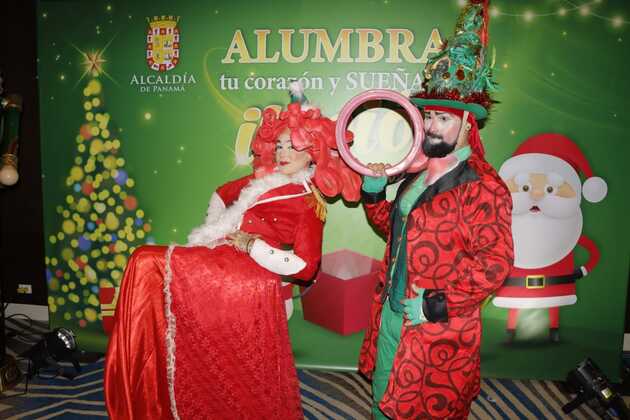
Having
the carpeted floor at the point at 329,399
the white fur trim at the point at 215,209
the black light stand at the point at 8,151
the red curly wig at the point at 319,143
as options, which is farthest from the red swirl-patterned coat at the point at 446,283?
the black light stand at the point at 8,151

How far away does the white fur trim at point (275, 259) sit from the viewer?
2137 millimetres

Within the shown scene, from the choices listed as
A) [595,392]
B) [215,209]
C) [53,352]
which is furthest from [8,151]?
[595,392]

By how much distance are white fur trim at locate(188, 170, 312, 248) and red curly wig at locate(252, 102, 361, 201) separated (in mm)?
132

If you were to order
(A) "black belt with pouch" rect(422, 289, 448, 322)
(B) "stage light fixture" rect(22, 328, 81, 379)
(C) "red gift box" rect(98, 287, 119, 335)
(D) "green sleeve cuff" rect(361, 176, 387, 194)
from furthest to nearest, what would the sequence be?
1. (C) "red gift box" rect(98, 287, 119, 335)
2. (B) "stage light fixture" rect(22, 328, 81, 379)
3. (D) "green sleeve cuff" rect(361, 176, 387, 194)
4. (A) "black belt with pouch" rect(422, 289, 448, 322)

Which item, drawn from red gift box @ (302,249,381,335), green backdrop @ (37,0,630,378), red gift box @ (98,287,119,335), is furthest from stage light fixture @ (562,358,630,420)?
red gift box @ (98,287,119,335)

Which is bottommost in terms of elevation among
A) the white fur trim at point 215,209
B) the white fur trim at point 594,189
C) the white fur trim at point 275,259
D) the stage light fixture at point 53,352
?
the stage light fixture at point 53,352

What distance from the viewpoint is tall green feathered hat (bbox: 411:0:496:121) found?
1836mm

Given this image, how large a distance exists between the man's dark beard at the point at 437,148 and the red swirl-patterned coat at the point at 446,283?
0.08 metres

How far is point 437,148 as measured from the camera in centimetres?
193

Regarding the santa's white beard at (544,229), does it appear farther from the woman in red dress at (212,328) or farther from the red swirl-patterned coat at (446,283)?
the woman in red dress at (212,328)

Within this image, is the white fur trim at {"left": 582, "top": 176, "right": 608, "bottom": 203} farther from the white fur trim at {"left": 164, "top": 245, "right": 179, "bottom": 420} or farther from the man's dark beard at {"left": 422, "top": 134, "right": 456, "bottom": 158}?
the white fur trim at {"left": 164, "top": 245, "right": 179, "bottom": 420}

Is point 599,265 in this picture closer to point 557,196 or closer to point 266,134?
point 557,196

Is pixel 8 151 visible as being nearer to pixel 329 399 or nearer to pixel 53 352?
pixel 53 352

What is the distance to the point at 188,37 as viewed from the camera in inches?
116
